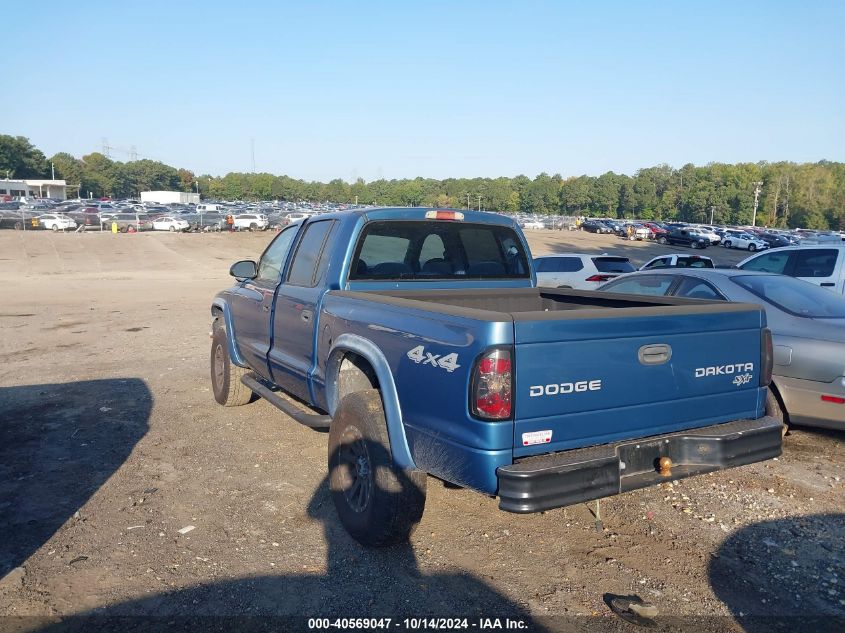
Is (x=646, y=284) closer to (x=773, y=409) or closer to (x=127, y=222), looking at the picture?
(x=773, y=409)

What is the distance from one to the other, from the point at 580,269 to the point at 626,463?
513 inches

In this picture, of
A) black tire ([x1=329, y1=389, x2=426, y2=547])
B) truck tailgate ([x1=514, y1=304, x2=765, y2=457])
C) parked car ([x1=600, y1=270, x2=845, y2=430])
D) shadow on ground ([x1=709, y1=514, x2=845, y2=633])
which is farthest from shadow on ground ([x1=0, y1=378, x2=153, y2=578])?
parked car ([x1=600, y1=270, x2=845, y2=430])

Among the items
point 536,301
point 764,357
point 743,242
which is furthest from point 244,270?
point 743,242

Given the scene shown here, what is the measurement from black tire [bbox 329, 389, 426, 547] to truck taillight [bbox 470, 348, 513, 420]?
2.51 ft

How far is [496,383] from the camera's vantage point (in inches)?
125

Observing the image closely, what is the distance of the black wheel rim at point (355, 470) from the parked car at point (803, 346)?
279cm

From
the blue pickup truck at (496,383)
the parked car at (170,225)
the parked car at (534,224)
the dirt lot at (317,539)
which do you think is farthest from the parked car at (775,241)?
the blue pickup truck at (496,383)

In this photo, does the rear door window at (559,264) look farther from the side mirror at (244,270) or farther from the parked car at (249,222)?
the parked car at (249,222)

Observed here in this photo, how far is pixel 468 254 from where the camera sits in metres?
5.65

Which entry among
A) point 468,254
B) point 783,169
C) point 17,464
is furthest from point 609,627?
point 783,169

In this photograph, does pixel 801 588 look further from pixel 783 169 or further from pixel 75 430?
pixel 783 169

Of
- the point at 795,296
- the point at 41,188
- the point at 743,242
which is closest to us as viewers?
the point at 795,296

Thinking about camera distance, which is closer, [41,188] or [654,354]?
[654,354]

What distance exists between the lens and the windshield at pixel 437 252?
5.19 metres
